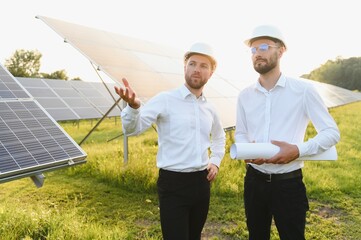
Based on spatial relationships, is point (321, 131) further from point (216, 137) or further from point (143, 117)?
point (143, 117)

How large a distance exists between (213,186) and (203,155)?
2.99 m

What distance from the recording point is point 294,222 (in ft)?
8.39

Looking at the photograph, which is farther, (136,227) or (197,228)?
(136,227)

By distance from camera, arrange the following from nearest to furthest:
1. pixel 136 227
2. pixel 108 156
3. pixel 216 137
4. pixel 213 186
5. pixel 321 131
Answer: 1. pixel 321 131
2. pixel 216 137
3. pixel 136 227
4. pixel 213 186
5. pixel 108 156

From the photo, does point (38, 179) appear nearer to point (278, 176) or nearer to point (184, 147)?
point (184, 147)

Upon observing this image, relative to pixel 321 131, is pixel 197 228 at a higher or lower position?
lower

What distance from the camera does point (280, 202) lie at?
2578 mm

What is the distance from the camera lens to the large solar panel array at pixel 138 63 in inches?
219

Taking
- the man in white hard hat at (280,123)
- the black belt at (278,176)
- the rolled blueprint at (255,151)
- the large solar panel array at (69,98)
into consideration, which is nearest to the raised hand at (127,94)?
the rolled blueprint at (255,151)

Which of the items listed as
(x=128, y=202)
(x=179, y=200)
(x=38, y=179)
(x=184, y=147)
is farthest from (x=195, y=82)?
(x=128, y=202)

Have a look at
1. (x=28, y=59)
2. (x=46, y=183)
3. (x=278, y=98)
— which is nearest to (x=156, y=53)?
(x=46, y=183)

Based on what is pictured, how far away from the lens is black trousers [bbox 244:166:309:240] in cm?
255

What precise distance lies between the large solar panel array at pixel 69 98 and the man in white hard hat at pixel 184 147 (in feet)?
31.6

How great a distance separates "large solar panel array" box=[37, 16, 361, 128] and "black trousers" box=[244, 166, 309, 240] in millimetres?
2952
